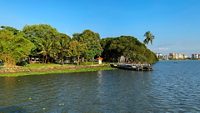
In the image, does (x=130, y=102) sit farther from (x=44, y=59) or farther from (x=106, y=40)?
(x=106, y=40)

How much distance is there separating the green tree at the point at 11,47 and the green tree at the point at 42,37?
14533 mm

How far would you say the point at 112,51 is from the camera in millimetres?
142125

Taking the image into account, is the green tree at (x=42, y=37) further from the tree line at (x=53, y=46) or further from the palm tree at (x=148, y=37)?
the palm tree at (x=148, y=37)

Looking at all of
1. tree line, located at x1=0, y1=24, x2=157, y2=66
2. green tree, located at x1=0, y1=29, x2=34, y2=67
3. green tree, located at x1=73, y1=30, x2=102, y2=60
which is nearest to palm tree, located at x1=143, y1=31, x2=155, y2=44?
tree line, located at x1=0, y1=24, x2=157, y2=66

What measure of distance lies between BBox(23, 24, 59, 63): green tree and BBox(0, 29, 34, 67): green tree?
14533 millimetres

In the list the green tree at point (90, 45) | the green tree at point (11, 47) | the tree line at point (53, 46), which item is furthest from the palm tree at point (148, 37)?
the green tree at point (11, 47)

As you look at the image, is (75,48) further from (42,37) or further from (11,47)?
(11,47)

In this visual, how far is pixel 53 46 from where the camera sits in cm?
10062

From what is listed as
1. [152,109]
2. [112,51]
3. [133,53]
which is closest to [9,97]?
[152,109]

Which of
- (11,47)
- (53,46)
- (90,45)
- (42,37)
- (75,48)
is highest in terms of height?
(42,37)

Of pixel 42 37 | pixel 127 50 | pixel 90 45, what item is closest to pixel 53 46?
pixel 42 37

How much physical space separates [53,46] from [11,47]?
2473 cm

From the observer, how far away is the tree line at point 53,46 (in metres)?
78.8

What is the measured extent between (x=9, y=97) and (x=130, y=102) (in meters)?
15.6
